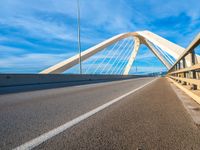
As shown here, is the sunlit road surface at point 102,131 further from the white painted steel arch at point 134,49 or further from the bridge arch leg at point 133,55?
the bridge arch leg at point 133,55

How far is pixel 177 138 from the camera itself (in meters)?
3.12

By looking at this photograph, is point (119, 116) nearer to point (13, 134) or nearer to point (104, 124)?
point (104, 124)

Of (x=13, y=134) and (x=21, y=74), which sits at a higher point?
(x=21, y=74)

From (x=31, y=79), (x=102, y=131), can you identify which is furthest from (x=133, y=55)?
(x=102, y=131)

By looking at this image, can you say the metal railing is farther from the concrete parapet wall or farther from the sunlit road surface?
the concrete parapet wall

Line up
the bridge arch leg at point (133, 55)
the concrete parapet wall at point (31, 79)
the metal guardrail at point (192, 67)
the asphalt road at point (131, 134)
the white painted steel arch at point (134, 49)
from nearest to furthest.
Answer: the asphalt road at point (131, 134), the metal guardrail at point (192, 67), the concrete parapet wall at point (31, 79), the white painted steel arch at point (134, 49), the bridge arch leg at point (133, 55)

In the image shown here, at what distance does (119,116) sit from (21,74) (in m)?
13.4

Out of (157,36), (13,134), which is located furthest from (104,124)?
(157,36)

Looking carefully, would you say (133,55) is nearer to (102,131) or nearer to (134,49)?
(134,49)

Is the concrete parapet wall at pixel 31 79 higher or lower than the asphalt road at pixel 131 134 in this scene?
higher

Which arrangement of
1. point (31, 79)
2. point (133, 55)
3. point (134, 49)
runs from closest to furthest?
point (31, 79) → point (133, 55) → point (134, 49)

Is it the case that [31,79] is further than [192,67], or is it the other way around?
[31,79]

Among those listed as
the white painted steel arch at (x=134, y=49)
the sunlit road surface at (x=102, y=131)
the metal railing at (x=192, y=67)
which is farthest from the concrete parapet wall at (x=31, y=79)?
the white painted steel arch at (x=134, y=49)

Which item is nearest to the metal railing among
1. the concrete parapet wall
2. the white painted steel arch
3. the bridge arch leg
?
the concrete parapet wall
